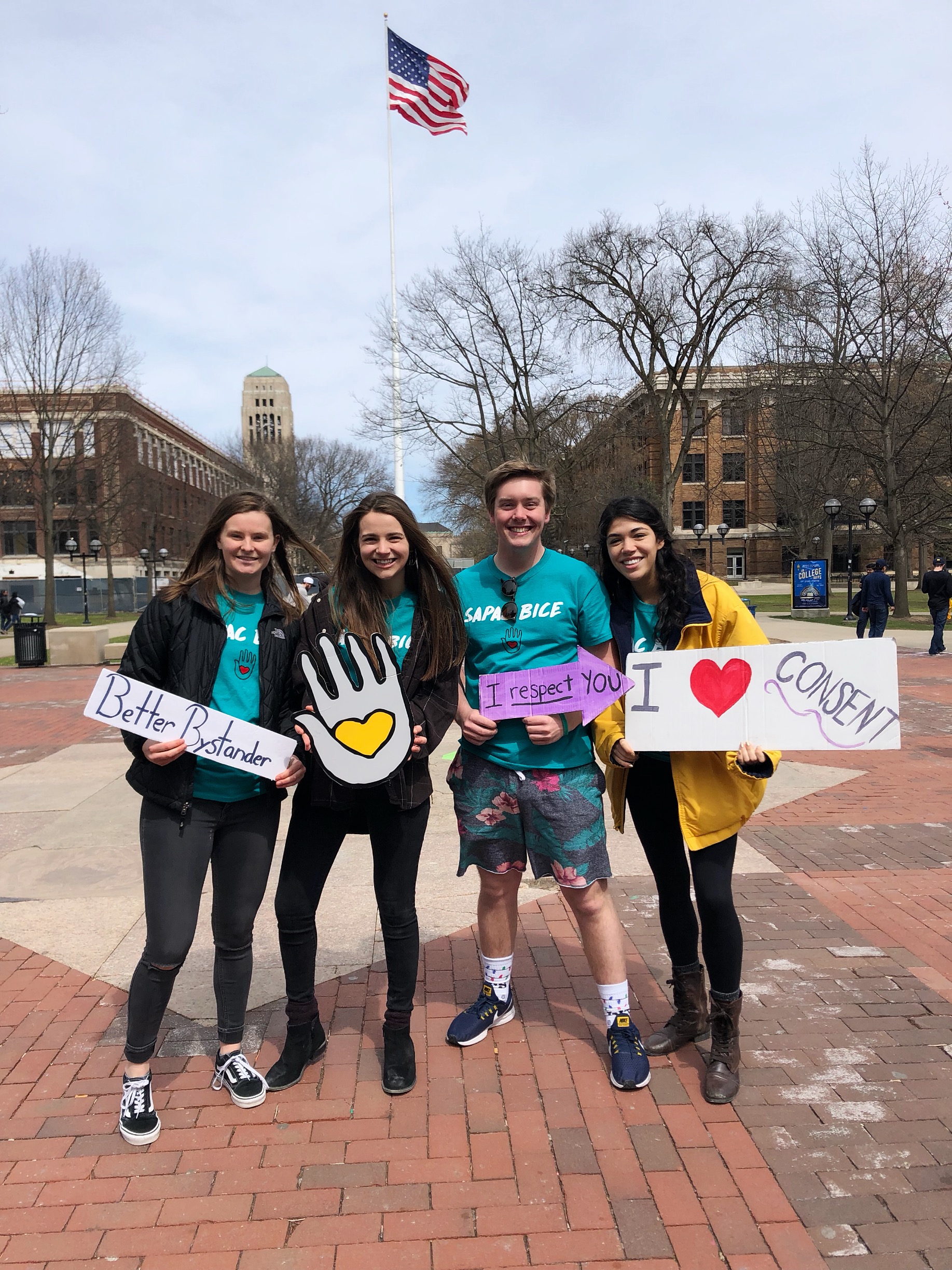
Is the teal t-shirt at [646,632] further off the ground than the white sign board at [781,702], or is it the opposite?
the teal t-shirt at [646,632]

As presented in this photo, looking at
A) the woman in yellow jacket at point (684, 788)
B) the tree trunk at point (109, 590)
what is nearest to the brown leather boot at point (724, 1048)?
the woman in yellow jacket at point (684, 788)

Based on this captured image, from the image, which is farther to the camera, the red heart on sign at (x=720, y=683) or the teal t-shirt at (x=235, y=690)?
the red heart on sign at (x=720, y=683)

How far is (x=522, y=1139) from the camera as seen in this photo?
262 centimetres

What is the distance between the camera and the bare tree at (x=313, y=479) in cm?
5584

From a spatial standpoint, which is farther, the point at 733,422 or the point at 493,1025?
the point at 733,422

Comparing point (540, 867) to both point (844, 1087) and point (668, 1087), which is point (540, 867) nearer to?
point (668, 1087)

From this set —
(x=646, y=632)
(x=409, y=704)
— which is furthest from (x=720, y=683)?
(x=409, y=704)

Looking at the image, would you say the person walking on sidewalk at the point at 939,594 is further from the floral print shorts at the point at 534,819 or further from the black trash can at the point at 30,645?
the black trash can at the point at 30,645

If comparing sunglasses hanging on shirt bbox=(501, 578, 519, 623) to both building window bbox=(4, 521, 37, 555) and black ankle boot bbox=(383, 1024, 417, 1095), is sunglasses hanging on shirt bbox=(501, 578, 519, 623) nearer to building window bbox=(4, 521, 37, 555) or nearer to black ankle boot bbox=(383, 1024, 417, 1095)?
black ankle boot bbox=(383, 1024, 417, 1095)

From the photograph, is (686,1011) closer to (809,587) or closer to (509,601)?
(509,601)

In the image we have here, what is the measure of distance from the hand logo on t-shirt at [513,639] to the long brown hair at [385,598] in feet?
0.45

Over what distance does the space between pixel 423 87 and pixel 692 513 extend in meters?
48.5

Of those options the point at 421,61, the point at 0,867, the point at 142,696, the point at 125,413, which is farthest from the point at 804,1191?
the point at 125,413

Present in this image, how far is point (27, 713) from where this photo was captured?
40.1 ft
